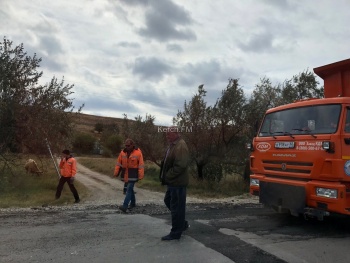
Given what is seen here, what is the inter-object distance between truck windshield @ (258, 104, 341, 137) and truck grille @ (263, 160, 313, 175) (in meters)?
0.59

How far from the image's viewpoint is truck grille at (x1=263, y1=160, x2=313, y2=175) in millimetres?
6793

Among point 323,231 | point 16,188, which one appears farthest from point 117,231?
point 16,188

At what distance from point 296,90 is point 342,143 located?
47.7ft

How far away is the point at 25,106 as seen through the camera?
15.6m

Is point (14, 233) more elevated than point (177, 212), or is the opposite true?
point (177, 212)

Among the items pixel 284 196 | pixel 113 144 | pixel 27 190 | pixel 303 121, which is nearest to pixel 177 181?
pixel 284 196

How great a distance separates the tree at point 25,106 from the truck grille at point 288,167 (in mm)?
10896

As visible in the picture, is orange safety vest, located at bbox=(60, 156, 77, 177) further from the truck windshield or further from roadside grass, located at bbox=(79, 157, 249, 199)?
the truck windshield

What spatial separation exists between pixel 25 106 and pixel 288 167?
471 inches

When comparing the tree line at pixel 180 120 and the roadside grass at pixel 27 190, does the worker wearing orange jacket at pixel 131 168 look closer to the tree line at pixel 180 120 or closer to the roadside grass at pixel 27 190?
the roadside grass at pixel 27 190

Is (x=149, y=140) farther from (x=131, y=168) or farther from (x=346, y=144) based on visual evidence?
(x=346, y=144)

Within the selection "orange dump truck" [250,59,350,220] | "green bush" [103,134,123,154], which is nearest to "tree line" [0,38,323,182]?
"orange dump truck" [250,59,350,220]

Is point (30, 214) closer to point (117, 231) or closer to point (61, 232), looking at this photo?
point (61, 232)

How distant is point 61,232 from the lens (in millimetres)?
6680
